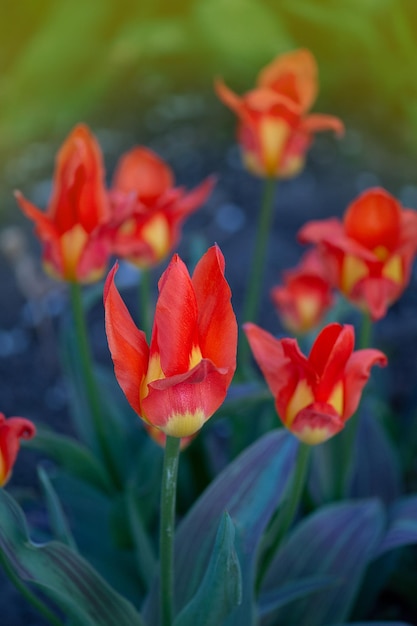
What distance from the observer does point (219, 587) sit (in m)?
0.59

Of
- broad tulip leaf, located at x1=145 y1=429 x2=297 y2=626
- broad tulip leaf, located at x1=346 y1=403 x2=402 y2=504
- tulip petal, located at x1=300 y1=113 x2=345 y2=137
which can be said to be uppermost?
tulip petal, located at x1=300 y1=113 x2=345 y2=137

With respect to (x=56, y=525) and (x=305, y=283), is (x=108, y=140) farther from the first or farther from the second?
(x=56, y=525)

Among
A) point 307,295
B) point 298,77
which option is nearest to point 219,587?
point 307,295

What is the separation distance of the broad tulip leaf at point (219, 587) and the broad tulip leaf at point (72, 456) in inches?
10.4

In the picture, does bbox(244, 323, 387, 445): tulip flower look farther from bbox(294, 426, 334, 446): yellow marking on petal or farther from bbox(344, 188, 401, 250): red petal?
bbox(344, 188, 401, 250): red petal

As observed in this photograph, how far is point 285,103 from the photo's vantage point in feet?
2.89

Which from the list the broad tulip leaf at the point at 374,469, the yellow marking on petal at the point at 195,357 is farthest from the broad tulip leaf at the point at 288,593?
the yellow marking on petal at the point at 195,357

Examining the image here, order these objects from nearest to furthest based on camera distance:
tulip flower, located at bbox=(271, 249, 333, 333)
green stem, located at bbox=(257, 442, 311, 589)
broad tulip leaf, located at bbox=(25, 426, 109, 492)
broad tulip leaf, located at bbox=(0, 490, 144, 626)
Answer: broad tulip leaf, located at bbox=(0, 490, 144, 626), green stem, located at bbox=(257, 442, 311, 589), broad tulip leaf, located at bbox=(25, 426, 109, 492), tulip flower, located at bbox=(271, 249, 333, 333)

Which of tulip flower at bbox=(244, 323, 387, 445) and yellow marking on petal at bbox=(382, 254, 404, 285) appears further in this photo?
yellow marking on petal at bbox=(382, 254, 404, 285)

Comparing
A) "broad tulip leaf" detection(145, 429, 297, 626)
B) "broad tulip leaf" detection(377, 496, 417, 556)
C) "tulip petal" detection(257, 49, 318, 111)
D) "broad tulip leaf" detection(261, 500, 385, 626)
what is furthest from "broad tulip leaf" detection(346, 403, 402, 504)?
"tulip petal" detection(257, 49, 318, 111)

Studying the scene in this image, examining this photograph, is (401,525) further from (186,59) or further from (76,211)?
(186,59)

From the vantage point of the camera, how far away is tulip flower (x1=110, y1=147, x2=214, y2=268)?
2.69 feet

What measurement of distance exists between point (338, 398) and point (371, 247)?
0.68ft

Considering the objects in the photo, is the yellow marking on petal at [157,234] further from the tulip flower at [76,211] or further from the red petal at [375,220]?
the red petal at [375,220]
